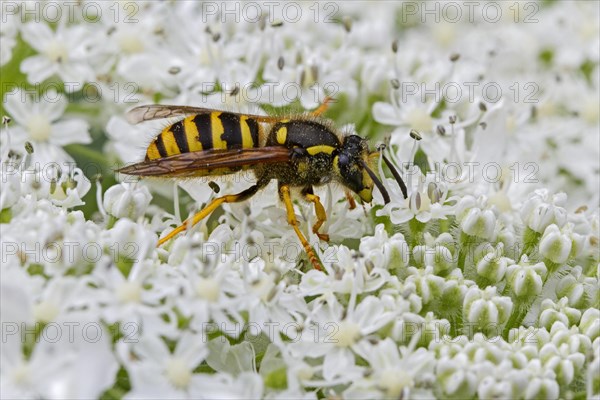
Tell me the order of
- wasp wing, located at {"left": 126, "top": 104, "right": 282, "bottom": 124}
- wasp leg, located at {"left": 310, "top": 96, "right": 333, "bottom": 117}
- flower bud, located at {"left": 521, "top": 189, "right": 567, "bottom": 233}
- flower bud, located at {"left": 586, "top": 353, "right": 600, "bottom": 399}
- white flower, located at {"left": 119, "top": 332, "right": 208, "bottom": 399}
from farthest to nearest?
wasp leg, located at {"left": 310, "top": 96, "right": 333, "bottom": 117} → wasp wing, located at {"left": 126, "top": 104, "right": 282, "bottom": 124} → flower bud, located at {"left": 521, "top": 189, "right": 567, "bottom": 233} → flower bud, located at {"left": 586, "top": 353, "right": 600, "bottom": 399} → white flower, located at {"left": 119, "top": 332, "right": 208, "bottom": 399}

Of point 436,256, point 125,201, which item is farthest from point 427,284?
point 125,201

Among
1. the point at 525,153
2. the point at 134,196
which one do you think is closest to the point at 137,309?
the point at 134,196

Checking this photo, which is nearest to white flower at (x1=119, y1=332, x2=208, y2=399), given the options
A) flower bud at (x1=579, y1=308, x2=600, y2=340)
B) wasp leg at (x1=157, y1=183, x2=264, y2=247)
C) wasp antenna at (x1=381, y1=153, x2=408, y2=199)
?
wasp leg at (x1=157, y1=183, x2=264, y2=247)

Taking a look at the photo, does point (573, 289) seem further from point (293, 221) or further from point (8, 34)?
point (8, 34)

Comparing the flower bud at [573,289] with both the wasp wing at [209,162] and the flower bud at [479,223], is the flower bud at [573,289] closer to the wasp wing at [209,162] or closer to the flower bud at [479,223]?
the flower bud at [479,223]

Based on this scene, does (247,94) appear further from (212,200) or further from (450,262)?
(450,262)

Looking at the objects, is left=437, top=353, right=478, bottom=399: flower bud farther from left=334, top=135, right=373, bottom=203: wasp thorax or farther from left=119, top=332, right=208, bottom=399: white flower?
left=334, top=135, right=373, bottom=203: wasp thorax
